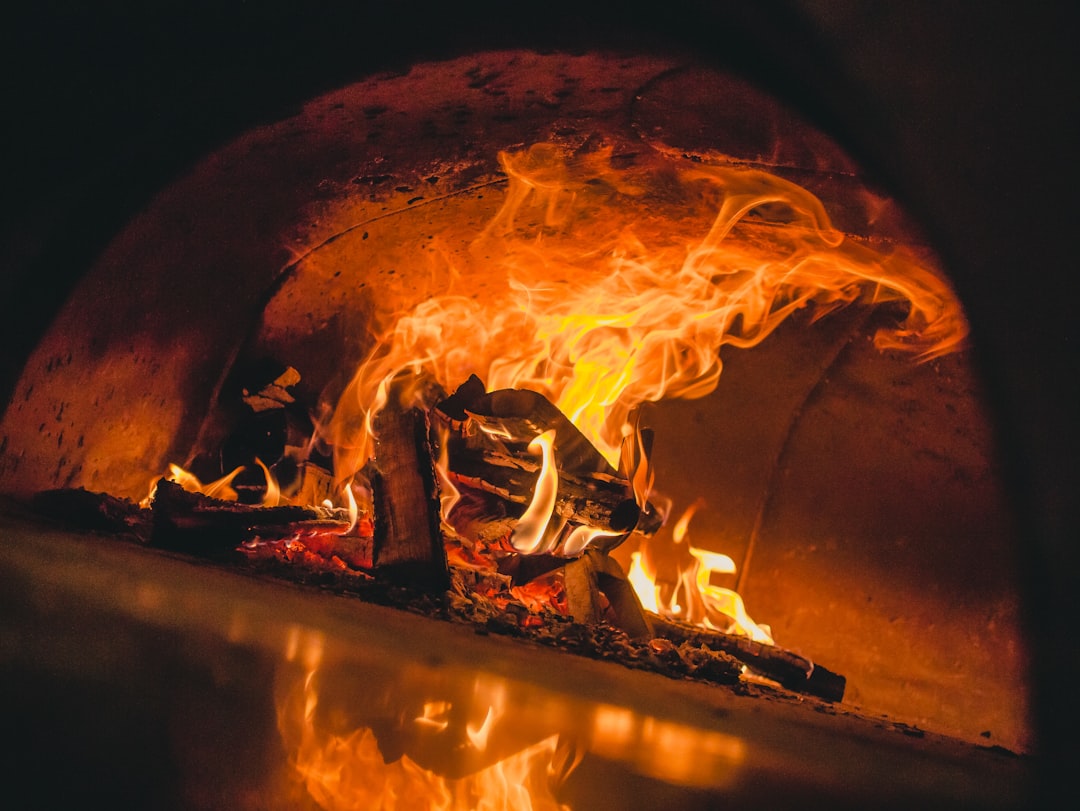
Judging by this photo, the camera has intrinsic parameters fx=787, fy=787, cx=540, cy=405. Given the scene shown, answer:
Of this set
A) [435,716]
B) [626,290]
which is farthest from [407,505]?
[626,290]

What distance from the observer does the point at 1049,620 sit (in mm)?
1485

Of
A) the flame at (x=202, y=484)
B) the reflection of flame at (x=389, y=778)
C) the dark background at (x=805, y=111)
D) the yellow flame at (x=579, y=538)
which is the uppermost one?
the dark background at (x=805, y=111)

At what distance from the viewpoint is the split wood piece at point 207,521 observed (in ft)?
7.03

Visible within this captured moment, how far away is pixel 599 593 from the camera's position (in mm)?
2510

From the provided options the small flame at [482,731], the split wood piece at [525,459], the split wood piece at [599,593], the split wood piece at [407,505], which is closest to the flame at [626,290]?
the split wood piece at [525,459]

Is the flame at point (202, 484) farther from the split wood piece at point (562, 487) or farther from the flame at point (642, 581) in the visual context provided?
the flame at point (642, 581)

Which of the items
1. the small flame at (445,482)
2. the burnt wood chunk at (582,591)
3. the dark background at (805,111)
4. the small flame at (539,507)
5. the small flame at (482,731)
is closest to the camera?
the small flame at (482,731)

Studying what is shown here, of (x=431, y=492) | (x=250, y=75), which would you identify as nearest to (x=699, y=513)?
(x=431, y=492)

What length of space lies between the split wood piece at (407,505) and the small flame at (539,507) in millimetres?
425

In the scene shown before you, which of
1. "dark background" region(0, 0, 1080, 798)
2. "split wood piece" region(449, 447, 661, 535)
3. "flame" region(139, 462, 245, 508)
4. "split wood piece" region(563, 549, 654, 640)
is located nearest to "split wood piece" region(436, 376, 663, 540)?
"split wood piece" region(449, 447, 661, 535)

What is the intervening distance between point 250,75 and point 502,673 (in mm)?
1618

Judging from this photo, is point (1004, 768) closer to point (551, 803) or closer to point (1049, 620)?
point (1049, 620)

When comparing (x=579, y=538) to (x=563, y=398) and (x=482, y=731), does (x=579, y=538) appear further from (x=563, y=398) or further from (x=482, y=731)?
(x=482, y=731)

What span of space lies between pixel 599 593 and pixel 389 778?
148 cm
